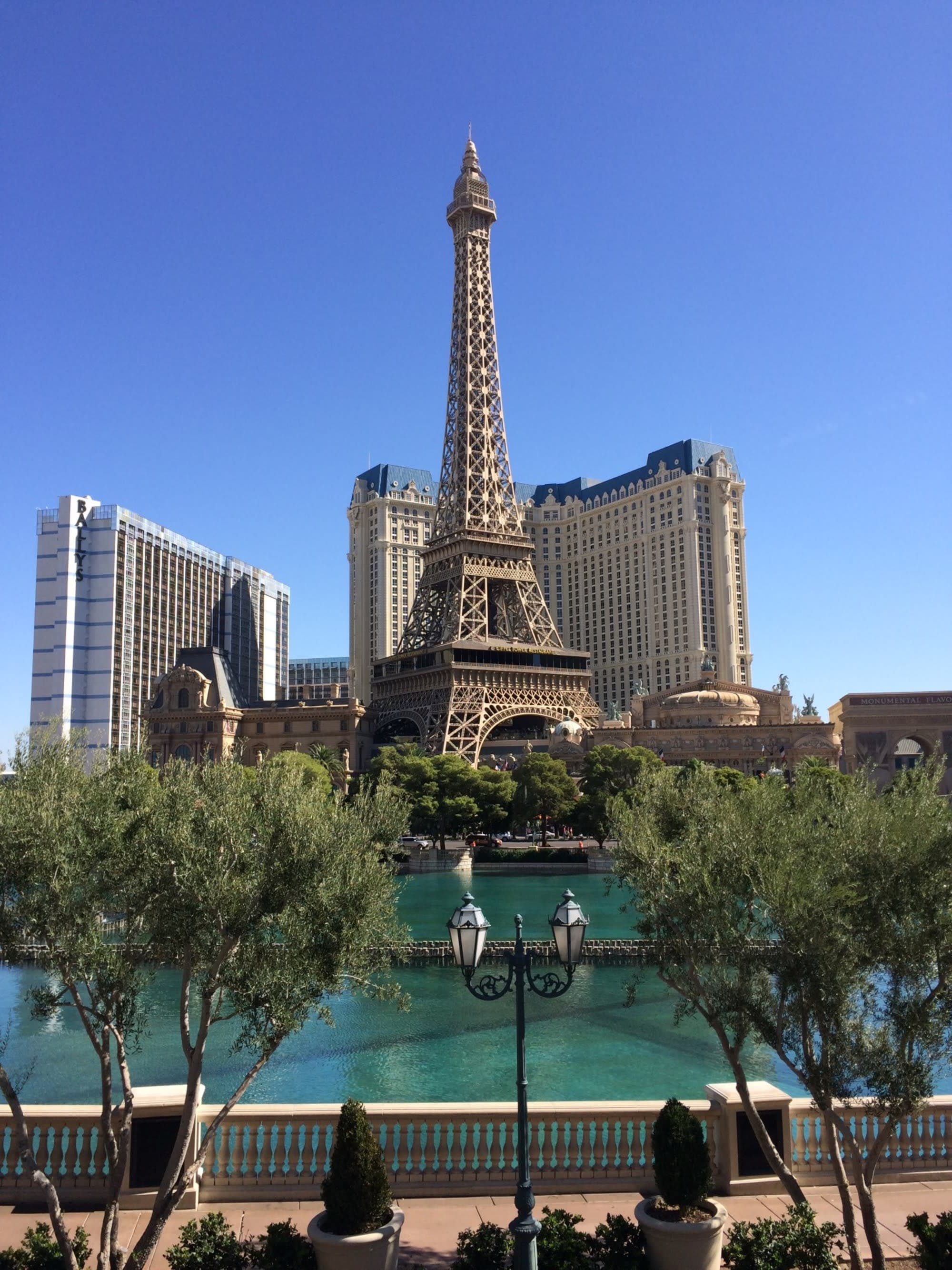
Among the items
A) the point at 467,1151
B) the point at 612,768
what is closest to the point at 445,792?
the point at 612,768

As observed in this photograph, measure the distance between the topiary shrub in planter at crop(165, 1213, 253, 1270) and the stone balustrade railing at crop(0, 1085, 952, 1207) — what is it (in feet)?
6.65

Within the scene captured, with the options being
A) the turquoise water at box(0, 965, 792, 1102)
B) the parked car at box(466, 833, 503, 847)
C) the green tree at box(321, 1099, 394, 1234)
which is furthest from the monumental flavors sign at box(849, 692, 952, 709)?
the green tree at box(321, 1099, 394, 1234)

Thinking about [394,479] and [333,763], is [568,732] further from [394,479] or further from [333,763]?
[394,479]

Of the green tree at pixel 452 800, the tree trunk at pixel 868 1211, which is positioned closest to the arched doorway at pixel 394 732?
the green tree at pixel 452 800

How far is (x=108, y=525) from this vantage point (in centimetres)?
14300

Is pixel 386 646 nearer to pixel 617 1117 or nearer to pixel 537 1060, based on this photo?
pixel 537 1060

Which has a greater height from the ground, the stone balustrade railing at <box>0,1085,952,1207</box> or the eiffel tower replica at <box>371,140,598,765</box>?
the eiffel tower replica at <box>371,140,598,765</box>

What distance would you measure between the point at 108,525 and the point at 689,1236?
473 ft

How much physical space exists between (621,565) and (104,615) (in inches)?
3373

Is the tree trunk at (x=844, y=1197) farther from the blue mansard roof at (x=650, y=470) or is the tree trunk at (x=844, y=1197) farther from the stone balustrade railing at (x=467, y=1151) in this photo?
the blue mansard roof at (x=650, y=470)

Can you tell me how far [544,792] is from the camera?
3295 inches

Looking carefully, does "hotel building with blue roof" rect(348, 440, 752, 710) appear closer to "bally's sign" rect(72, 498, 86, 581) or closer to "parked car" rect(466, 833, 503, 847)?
"bally's sign" rect(72, 498, 86, 581)

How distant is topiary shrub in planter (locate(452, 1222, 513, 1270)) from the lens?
11.3 m

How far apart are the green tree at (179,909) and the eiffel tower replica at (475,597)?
8720cm
